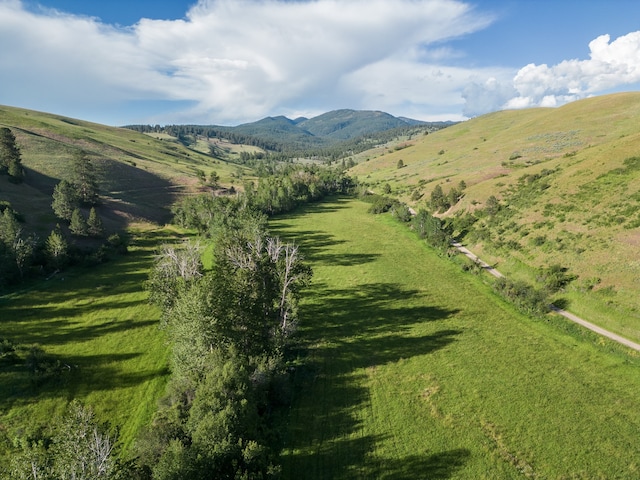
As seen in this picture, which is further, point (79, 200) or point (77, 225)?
point (79, 200)

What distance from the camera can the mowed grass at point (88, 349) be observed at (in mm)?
34250

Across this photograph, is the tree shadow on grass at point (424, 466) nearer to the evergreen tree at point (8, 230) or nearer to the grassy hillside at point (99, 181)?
the evergreen tree at point (8, 230)

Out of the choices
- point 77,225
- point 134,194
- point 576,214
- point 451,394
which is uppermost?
point 134,194

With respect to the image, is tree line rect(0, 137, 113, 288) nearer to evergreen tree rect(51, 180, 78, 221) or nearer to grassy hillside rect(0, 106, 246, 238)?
evergreen tree rect(51, 180, 78, 221)

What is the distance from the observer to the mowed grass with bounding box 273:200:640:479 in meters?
29.4

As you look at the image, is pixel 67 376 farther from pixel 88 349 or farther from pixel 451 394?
pixel 451 394

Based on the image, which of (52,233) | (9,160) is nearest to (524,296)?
(52,233)

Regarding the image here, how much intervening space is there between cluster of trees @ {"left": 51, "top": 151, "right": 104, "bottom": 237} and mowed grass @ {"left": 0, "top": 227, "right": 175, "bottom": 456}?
63.4 ft

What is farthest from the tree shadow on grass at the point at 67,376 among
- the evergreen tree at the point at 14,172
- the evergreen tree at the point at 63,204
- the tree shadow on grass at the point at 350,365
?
the evergreen tree at the point at 14,172

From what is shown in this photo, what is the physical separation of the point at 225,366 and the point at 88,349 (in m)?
29.4

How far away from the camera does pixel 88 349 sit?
45125 mm

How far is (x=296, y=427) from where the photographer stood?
33000mm

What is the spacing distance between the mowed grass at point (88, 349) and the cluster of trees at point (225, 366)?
6.47 meters

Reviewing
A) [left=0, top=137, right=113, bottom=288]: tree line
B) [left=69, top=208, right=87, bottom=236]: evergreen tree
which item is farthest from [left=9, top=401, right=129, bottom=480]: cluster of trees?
[left=69, top=208, right=87, bottom=236]: evergreen tree
